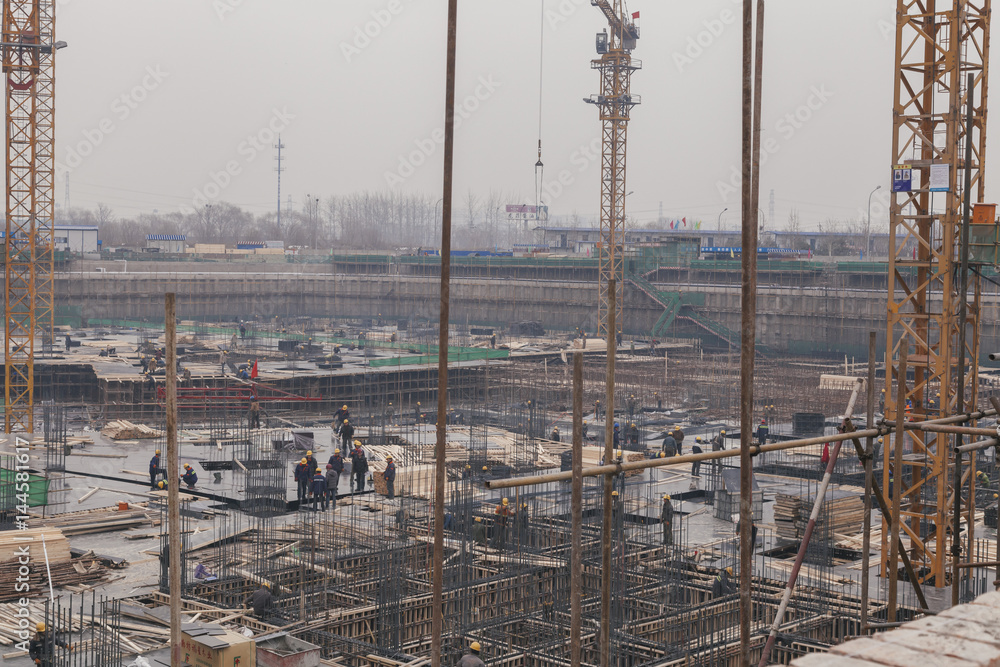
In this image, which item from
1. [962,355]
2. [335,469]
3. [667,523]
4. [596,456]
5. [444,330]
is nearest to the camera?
[444,330]

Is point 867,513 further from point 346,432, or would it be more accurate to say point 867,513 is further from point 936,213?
point 346,432

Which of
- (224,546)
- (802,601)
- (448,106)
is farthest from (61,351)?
(448,106)

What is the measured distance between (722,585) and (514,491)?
7941 mm

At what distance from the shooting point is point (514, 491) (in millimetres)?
23719

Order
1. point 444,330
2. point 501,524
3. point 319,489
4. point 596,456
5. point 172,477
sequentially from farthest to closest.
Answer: point 596,456 → point 319,489 → point 501,524 → point 444,330 → point 172,477

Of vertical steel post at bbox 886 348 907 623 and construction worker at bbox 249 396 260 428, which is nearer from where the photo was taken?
vertical steel post at bbox 886 348 907 623

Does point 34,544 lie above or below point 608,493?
below

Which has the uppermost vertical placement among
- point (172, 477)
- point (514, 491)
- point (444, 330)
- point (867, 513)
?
point (444, 330)

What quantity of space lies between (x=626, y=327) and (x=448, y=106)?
194ft

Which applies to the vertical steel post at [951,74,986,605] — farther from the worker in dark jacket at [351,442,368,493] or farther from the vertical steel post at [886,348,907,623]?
the worker in dark jacket at [351,442,368,493]

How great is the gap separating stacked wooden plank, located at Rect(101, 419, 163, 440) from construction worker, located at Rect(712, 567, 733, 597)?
60.4 ft

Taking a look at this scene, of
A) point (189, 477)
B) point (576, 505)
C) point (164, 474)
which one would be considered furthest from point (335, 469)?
point (576, 505)

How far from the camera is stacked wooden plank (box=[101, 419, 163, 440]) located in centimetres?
3006

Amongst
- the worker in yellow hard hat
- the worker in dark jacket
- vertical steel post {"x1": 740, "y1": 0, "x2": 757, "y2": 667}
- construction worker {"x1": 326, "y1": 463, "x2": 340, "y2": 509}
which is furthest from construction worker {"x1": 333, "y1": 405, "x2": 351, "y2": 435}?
vertical steel post {"x1": 740, "y1": 0, "x2": 757, "y2": 667}
